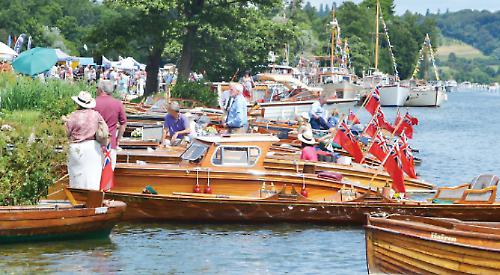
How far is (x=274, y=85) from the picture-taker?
→ 49969 millimetres

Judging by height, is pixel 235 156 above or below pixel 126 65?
below

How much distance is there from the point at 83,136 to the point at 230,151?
3.30 meters

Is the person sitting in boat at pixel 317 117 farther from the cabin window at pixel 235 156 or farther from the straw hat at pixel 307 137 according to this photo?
the cabin window at pixel 235 156

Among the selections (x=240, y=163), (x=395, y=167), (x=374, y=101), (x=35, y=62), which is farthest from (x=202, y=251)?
(x=35, y=62)

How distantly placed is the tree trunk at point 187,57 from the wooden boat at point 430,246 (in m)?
33.0

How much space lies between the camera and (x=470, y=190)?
55.2ft

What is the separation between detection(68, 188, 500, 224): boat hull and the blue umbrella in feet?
59.9

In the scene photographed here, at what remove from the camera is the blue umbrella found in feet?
111

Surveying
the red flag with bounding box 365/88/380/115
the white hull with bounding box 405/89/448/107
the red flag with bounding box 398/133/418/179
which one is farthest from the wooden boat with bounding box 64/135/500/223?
the white hull with bounding box 405/89/448/107

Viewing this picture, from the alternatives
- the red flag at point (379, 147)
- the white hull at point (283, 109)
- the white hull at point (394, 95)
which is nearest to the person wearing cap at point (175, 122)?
the red flag at point (379, 147)

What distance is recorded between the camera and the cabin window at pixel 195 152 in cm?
1728

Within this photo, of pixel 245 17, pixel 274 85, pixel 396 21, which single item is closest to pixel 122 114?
pixel 245 17

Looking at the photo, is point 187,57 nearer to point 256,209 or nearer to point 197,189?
point 197,189

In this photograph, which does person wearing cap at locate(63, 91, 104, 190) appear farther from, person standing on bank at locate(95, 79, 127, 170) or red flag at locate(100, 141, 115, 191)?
person standing on bank at locate(95, 79, 127, 170)
